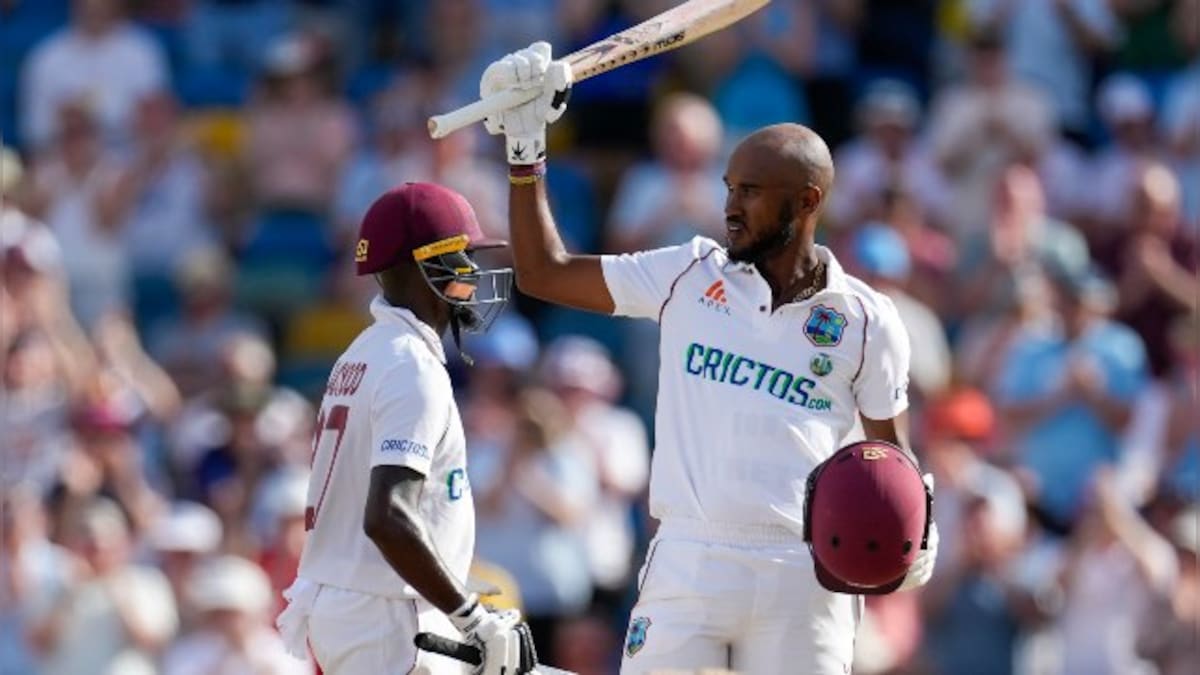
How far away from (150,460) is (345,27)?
3.78 metres

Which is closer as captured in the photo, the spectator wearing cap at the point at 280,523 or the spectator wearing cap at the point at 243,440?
the spectator wearing cap at the point at 280,523

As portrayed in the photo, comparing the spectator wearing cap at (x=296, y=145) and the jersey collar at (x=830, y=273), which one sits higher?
the jersey collar at (x=830, y=273)

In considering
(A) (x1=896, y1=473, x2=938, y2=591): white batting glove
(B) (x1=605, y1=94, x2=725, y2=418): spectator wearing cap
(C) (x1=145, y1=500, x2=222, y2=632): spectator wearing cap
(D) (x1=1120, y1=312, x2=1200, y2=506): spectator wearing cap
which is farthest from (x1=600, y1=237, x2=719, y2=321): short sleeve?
(B) (x1=605, y1=94, x2=725, y2=418): spectator wearing cap

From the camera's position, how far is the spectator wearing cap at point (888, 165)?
1421 centimetres

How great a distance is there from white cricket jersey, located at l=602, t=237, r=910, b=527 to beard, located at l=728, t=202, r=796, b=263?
4cm

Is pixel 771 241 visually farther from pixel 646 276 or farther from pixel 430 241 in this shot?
pixel 430 241

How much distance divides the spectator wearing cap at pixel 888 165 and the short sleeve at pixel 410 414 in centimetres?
686

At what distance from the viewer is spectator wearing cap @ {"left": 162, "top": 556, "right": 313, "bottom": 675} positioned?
38.5 ft

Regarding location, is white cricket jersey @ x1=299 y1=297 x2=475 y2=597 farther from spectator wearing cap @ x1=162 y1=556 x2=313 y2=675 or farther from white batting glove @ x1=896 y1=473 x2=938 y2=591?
spectator wearing cap @ x1=162 y1=556 x2=313 y2=675

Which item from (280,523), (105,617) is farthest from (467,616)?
(105,617)

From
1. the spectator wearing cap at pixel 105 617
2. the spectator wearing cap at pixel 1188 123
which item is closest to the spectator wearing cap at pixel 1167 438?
the spectator wearing cap at pixel 1188 123

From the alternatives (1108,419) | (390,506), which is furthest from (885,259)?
(390,506)

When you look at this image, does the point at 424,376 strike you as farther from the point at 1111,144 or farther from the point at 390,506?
the point at 1111,144

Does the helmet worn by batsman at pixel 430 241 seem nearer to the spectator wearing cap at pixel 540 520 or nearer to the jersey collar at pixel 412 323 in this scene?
the jersey collar at pixel 412 323
